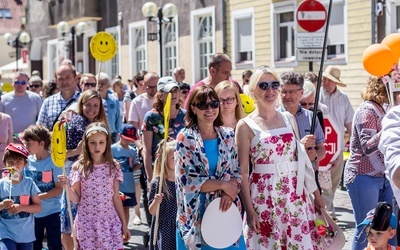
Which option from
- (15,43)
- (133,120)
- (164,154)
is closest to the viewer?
(164,154)

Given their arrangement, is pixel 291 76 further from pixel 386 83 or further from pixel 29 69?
pixel 29 69

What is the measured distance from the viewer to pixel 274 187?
599cm

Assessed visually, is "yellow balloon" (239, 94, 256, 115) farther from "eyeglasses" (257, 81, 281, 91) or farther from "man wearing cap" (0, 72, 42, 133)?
"man wearing cap" (0, 72, 42, 133)

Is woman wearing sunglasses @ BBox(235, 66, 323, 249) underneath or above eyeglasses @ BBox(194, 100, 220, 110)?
underneath

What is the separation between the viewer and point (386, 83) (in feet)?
22.4

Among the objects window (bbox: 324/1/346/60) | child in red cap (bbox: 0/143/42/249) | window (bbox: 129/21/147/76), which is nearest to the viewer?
child in red cap (bbox: 0/143/42/249)

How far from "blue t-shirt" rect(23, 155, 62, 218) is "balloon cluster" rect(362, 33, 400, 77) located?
323 cm

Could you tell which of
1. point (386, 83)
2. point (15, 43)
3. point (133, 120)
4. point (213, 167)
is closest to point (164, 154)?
point (213, 167)

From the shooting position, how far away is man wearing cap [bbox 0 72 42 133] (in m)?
11.4

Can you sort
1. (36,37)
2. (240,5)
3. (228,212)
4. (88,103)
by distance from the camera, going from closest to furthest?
(228,212)
(88,103)
(240,5)
(36,37)

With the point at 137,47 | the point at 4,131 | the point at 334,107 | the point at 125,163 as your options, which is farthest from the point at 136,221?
the point at 137,47

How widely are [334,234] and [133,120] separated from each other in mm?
5581

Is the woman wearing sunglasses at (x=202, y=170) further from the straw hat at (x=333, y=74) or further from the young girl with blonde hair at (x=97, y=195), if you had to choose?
the straw hat at (x=333, y=74)

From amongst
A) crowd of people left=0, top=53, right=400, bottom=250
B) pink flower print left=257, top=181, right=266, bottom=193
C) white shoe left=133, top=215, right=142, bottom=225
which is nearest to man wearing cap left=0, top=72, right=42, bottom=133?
crowd of people left=0, top=53, right=400, bottom=250
